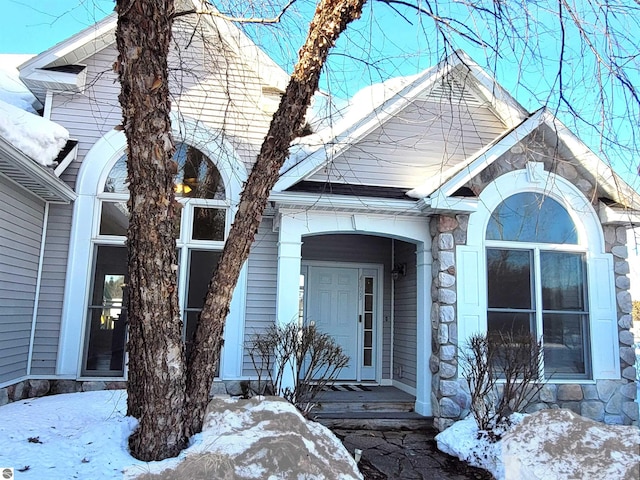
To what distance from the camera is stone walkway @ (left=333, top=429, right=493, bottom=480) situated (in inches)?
184

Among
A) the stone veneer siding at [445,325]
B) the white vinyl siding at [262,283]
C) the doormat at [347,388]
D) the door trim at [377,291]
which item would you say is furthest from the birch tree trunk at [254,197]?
the door trim at [377,291]

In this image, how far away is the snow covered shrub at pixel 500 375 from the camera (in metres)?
5.46

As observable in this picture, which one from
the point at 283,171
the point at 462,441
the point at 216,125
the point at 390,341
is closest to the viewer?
the point at 462,441

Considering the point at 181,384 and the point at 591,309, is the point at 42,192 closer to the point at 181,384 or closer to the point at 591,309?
the point at 181,384

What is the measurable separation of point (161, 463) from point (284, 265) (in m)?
3.64

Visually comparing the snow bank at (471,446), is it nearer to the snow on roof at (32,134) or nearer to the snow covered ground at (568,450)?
the snow covered ground at (568,450)

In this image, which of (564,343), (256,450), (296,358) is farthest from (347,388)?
(256,450)

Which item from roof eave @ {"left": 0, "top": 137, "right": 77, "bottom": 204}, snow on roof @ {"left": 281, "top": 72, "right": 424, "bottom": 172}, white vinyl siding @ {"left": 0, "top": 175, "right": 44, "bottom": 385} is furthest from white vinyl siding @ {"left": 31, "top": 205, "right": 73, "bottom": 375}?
snow on roof @ {"left": 281, "top": 72, "right": 424, "bottom": 172}

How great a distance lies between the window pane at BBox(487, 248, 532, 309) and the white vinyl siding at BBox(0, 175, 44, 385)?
5913 mm

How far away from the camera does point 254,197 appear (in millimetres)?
3219

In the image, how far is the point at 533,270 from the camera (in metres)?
6.45

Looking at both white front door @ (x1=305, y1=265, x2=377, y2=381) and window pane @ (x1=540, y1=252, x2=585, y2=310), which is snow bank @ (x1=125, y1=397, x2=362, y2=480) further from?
white front door @ (x1=305, y1=265, x2=377, y2=381)

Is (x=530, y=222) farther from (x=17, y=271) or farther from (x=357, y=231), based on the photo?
(x=17, y=271)

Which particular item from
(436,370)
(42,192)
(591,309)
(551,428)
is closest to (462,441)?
(436,370)
